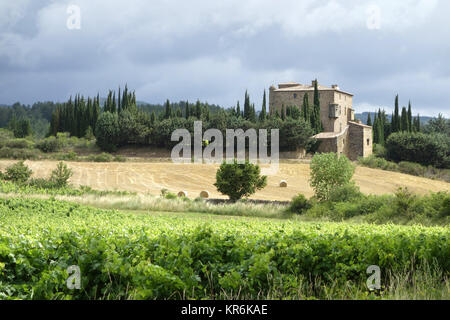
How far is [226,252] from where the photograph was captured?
655 cm

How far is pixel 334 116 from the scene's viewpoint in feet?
222

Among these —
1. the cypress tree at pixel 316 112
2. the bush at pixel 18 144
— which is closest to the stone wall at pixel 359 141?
the cypress tree at pixel 316 112

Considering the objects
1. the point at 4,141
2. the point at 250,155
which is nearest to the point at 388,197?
the point at 250,155

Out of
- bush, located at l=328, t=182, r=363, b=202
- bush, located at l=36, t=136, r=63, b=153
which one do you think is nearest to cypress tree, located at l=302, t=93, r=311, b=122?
bush, located at l=36, t=136, r=63, b=153

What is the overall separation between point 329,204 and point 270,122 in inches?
1469

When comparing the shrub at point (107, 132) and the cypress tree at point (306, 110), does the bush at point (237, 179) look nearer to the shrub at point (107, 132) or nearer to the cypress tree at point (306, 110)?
the shrub at point (107, 132)

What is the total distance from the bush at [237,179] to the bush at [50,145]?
34286mm

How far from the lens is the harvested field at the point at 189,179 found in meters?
37.9

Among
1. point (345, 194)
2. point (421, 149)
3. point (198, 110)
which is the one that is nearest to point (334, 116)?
point (421, 149)

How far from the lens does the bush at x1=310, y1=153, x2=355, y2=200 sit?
90.4 ft

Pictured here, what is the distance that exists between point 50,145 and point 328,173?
4053 cm

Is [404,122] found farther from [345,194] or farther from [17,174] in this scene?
[17,174]
